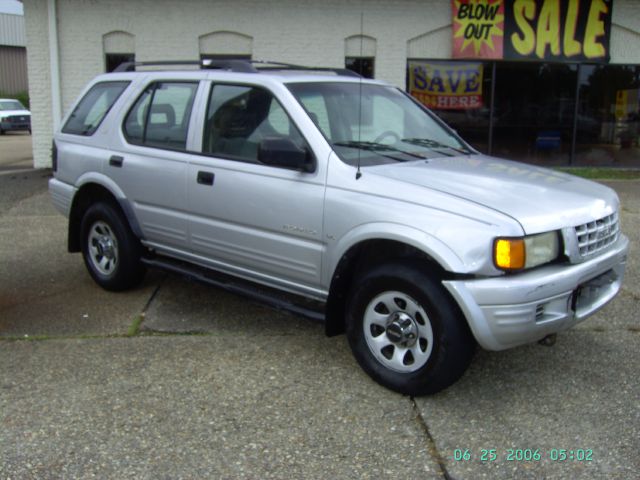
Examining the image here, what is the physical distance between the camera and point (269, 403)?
3.78 meters

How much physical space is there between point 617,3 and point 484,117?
340cm

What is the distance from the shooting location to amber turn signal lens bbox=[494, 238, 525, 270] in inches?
134

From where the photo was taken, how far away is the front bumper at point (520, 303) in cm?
341

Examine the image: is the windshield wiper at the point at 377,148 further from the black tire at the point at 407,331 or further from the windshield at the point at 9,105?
the windshield at the point at 9,105

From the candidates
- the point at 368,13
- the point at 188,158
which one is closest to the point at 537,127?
the point at 368,13

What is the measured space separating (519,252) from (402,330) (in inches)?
30.9

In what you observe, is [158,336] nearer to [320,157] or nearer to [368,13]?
[320,157]

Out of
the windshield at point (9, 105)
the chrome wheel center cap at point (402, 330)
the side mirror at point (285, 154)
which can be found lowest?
the chrome wheel center cap at point (402, 330)

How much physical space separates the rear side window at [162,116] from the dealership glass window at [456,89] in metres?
9.44

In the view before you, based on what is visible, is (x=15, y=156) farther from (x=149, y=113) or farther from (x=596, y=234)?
(x=596, y=234)

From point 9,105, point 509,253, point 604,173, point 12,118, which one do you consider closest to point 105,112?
point 509,253

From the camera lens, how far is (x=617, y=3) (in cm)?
1373

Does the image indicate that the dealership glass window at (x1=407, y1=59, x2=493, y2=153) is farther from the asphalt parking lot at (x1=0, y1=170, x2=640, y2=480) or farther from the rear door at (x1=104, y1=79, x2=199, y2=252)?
the rear door at (x1=104, y1=79, x2=199, y2=252)
